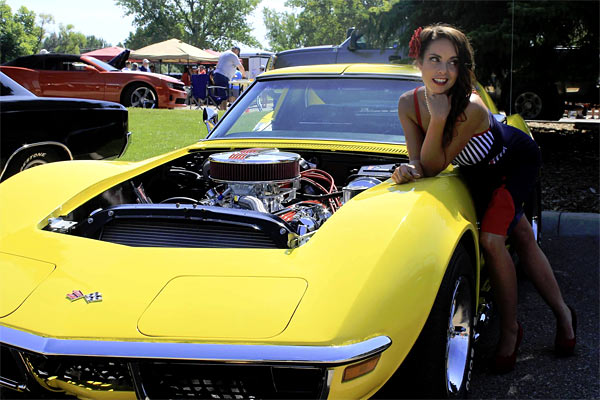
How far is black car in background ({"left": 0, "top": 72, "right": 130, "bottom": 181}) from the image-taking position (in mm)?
4988

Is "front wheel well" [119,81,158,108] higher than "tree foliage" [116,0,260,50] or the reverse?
the reverse

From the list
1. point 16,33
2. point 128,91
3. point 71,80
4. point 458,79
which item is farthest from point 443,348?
point 16,33

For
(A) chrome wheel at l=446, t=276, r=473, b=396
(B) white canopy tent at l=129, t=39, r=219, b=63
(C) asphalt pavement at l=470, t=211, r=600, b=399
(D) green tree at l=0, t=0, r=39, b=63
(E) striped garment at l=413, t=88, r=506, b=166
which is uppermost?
(D) green tree at l=0, t=0, r=39, b=63

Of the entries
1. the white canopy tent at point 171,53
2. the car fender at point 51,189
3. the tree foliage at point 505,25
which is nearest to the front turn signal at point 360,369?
the car fender at point 51,189

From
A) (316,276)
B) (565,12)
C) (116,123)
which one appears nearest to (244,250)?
(316,276)

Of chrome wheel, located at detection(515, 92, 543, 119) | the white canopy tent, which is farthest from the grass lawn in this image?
the white canopy tent

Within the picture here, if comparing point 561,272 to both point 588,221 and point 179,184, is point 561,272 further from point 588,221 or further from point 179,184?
point 179,184

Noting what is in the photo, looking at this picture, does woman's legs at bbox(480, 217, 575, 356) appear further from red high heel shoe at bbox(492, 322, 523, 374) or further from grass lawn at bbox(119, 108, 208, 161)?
grass lawn at bbox(119, 108, 208, 161)

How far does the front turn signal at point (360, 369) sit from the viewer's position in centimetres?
183

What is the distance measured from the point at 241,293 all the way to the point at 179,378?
32 cm

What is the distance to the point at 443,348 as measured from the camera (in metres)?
2.11

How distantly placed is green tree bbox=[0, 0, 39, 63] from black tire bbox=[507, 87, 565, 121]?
87.8 ft

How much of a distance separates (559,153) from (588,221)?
2936 millimetres

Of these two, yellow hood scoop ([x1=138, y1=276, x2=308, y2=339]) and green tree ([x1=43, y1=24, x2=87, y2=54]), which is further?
green tree ([x1=43, y1=24, x2=87, y2=54])
